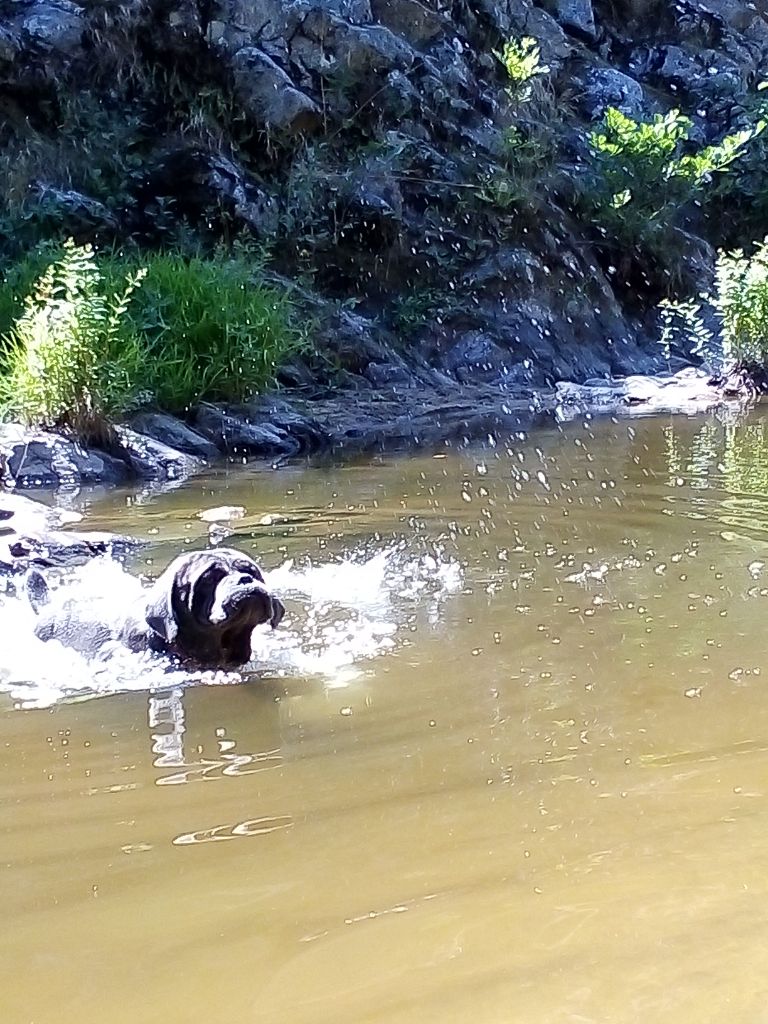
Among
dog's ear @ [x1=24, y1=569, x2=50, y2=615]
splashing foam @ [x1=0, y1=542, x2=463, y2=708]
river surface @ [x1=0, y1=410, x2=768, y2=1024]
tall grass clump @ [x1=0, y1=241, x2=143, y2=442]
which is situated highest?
tall grass clump @ [x1=0, y1=241, x2=143, y2=442]

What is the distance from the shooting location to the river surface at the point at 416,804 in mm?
1881

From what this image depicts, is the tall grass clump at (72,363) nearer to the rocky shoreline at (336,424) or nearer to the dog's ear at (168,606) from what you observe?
the rocky shoreline at (336,424)

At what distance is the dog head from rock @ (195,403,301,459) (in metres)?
5.22

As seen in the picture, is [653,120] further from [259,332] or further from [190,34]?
[259,332]

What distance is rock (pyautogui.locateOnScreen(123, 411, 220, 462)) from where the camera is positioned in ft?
29.5

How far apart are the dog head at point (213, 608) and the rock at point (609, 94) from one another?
612 inches

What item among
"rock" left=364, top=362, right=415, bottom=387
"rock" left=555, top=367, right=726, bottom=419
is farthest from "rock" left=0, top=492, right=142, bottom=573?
"rock" left=364, top=362, right=415, bottom=387

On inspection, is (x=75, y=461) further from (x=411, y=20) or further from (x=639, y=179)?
(x=411, y=20)

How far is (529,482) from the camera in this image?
730 centimetres

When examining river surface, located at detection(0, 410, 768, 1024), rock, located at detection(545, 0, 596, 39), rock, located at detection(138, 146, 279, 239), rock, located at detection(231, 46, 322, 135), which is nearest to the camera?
river surface, located at detection(0, 410, 768, 1024)

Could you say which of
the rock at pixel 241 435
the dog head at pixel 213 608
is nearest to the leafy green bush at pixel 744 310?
the rock at pixel 241 435

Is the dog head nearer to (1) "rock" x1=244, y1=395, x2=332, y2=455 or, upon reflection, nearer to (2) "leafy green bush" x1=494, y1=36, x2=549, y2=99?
(1) "rock" x1=244, y1=395, x2=332, y2=455

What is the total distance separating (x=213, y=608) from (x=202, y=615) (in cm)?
5

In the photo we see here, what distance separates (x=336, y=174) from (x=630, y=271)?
4156 mm
